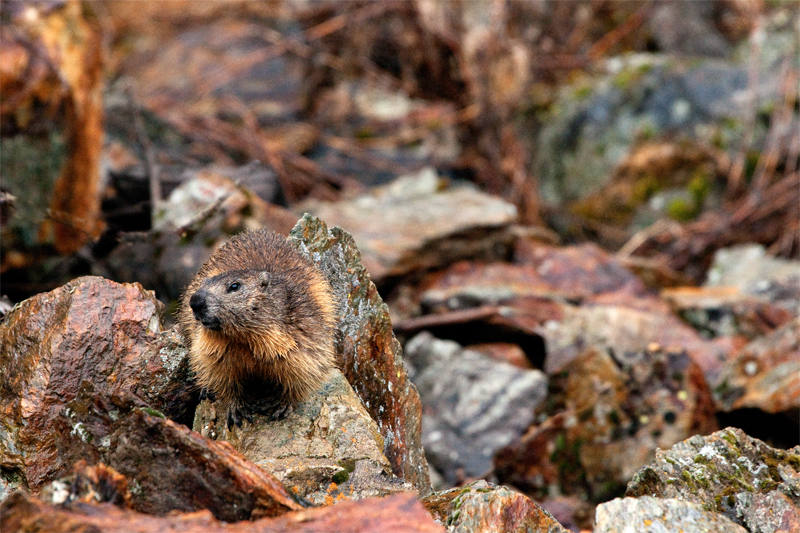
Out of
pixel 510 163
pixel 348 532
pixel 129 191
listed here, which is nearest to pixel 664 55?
pixel 510 163

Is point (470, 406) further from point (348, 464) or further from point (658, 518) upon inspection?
point (658, 518)

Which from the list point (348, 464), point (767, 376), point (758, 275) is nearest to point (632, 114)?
point (758, 275)

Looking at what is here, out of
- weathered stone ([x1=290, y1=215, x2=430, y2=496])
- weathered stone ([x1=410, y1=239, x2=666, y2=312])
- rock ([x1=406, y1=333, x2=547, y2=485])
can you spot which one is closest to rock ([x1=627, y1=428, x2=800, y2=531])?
weathered stone ([x1=290, y1=215, x2=430, y2=496])

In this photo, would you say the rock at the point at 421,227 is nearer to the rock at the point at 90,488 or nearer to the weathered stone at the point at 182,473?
the weathered stone at the point at 182,473

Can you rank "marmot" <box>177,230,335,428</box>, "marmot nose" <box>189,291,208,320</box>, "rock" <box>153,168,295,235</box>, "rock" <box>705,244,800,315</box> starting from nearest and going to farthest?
1. "marmot nose" <box>189,291,208,320</box>
2. "marmot" <box>177,230,335,428</box>
3. "rock" <box>153,168,295,235</box>
4. "rock" <box>705,244,800,315</box>

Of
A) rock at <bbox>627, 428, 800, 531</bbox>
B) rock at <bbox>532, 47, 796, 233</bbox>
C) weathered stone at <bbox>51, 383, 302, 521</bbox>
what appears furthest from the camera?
rock at <bbox>532, 47, 796, 233</bbox>

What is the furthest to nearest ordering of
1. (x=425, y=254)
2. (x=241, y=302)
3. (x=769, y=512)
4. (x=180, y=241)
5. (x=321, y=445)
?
(x=425, y=254) < (x=180, y=241) < (x=241, y=302) < (x=321, y=445) < (x=769, y=512)

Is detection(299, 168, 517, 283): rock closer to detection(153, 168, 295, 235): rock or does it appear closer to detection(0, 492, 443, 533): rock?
detection(153, 168, 295, 235): rock
